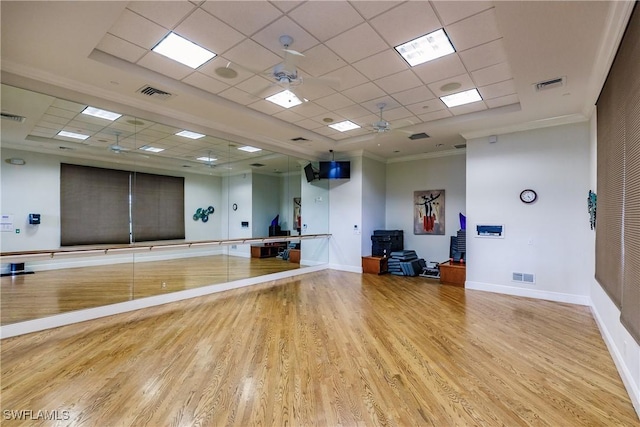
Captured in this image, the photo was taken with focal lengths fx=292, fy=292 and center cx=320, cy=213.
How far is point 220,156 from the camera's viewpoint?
6.43 metres

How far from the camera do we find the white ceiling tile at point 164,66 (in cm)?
363

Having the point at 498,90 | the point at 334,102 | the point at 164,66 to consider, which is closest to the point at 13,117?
the point at 164,66

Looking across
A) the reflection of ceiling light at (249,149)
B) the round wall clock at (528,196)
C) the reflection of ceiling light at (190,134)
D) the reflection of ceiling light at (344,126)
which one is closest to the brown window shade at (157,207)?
the reflection of ceiling light at (190,134)

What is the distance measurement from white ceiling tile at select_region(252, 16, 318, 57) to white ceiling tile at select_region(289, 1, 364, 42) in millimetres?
81

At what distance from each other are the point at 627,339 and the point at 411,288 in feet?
12.8

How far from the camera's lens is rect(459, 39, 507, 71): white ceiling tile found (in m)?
3.41

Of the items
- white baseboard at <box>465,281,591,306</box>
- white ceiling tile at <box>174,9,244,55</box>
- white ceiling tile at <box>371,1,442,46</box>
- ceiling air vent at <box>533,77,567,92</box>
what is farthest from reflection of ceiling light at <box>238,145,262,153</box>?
white baseboard at <box>465,281,591,306</box>

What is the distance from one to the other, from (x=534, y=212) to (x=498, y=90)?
8.43ft

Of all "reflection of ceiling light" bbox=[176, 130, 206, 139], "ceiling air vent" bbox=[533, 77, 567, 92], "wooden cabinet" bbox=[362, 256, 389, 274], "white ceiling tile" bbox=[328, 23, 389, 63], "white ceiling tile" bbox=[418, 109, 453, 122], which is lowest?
"wooden cabinet" bbox=[362, 256, 389, 274]

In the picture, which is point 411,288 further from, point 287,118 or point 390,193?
point 287,118

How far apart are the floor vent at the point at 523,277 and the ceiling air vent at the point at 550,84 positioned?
3436 mm

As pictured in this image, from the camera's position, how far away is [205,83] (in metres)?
4.29

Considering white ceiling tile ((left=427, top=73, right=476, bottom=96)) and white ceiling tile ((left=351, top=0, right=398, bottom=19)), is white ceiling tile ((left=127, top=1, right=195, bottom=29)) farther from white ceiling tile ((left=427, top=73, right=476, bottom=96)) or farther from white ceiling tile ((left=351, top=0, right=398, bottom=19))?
white ceiling tile ((left=427, top=73, right=476, bottom=96))

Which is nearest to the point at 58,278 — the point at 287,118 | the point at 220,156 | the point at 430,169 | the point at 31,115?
the point at 31,115
